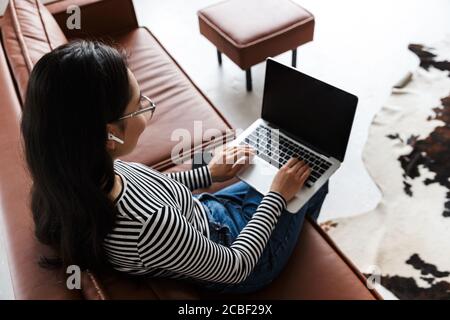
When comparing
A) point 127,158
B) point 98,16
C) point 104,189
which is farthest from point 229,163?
point 98,16

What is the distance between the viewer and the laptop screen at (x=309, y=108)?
1.20 metres

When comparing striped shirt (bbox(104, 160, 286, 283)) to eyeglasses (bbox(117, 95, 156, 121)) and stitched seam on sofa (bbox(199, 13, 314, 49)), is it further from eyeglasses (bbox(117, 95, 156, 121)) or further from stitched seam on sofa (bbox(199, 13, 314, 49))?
stitched seam on sofa (bbox(199, 13, 314, 49))

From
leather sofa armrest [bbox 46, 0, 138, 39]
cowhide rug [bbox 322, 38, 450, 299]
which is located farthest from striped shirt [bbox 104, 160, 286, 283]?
leather sofa armrest [bbox 46, 0, 138, 39]

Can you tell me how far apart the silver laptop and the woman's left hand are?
3cm

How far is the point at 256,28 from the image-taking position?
206 centimetres

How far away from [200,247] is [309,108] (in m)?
0.58

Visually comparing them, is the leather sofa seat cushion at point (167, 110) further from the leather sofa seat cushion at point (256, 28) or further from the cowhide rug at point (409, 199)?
the cowhide rug at point (409, 199)

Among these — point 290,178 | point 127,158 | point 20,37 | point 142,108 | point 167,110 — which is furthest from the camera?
point 167,110

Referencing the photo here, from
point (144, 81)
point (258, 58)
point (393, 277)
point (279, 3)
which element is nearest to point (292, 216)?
point (393, 277)

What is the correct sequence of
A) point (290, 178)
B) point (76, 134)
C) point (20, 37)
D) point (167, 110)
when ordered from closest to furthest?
point (76, 134) → point (290, 178) → point (20, 37) → point (167, 110)

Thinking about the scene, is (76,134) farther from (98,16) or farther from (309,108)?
(98,16)

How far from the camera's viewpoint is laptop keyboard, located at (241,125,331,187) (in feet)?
4.22

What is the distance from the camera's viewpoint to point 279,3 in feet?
7.11
